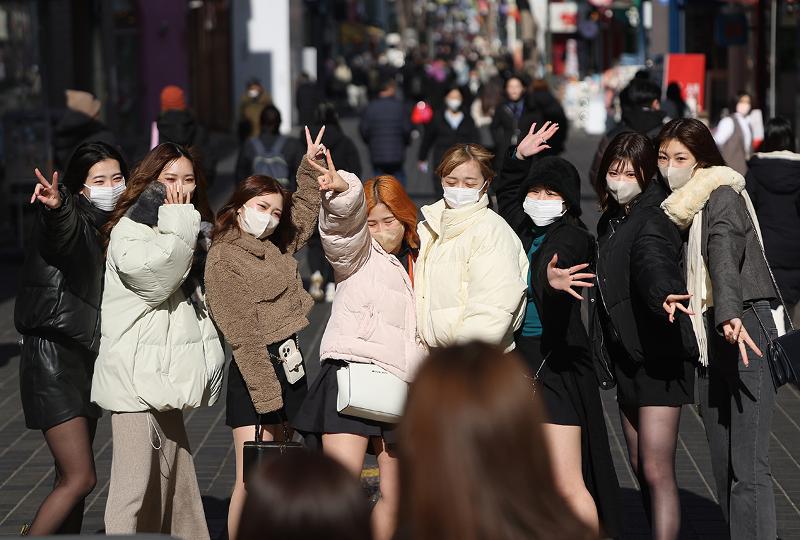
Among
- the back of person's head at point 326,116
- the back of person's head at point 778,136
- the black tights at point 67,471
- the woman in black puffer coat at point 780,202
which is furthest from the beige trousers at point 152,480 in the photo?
the back of person's head at point 326,116

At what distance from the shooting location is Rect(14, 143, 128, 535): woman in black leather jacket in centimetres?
559

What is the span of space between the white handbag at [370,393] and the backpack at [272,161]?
7152 millimetres

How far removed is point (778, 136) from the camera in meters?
10.0

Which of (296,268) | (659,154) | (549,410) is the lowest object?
(549,410)

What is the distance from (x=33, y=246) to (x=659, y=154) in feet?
7.99

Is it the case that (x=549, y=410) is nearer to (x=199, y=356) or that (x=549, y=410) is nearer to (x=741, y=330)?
(x=741, y=330)

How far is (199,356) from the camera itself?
5.68 meters

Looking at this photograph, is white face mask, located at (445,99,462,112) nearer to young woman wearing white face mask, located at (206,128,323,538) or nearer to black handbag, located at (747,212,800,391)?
young woman wearing white face mask, located at (206,128,323,538)

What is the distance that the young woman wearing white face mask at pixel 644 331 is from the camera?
5.70 metres

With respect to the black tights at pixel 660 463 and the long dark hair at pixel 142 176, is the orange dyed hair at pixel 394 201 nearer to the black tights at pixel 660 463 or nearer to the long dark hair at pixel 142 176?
the long dark hair at pixel 142 176

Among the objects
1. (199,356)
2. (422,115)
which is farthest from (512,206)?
(422,115)

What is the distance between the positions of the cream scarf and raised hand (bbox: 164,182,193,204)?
1.82 meters

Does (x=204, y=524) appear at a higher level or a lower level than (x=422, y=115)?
lower


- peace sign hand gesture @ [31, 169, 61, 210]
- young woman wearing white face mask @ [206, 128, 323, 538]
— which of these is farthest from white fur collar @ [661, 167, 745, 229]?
peace sign hand gesture @ [31, 169, 61, 210]
